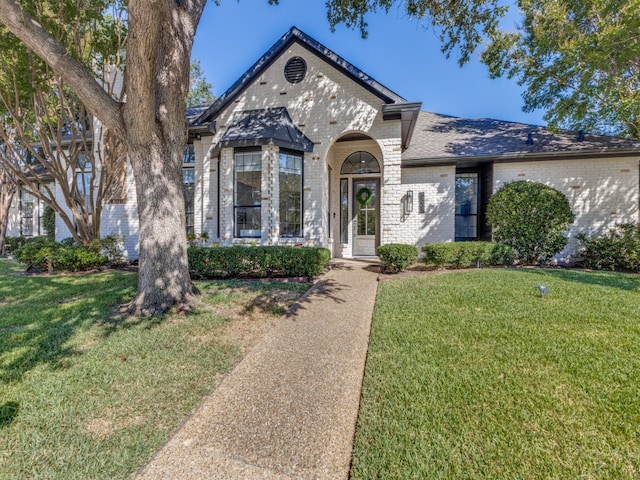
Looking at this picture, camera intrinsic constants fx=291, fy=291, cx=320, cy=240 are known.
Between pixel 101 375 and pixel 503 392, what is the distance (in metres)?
3.86

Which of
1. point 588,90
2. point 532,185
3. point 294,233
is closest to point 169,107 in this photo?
point 294,233

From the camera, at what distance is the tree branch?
418 centimetres

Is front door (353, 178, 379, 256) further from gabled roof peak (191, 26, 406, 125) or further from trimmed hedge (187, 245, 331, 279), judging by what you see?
trimmed hedge (187, 245, 331, 279)

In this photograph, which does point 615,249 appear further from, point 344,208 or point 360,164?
point 344,208

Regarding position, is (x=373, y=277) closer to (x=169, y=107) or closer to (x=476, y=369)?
(x=476, y=369)

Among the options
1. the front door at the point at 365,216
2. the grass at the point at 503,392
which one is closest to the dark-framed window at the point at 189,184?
the front door at the point at 365,216

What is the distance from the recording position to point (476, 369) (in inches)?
115

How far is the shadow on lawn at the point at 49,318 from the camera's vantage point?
10.8 ft

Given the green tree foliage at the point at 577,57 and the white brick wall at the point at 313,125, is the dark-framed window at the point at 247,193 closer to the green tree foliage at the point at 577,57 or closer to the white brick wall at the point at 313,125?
the white brick wall at the point at 313,125

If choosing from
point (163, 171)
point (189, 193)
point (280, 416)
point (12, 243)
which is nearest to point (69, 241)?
point (189, 193)

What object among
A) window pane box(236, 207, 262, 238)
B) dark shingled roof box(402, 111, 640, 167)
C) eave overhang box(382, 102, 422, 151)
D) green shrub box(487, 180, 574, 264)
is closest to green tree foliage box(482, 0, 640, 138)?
dark shingled roof box(402, 111, 640, 167)

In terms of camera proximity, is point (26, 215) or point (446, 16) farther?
point (26, 215)

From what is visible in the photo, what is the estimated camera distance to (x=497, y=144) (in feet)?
33.3

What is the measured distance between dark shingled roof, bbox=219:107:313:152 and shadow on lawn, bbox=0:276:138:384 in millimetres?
4805
